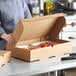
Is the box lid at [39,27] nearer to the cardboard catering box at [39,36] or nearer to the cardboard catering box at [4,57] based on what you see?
the cardboard catering box at [39,36]

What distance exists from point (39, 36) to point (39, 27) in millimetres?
142

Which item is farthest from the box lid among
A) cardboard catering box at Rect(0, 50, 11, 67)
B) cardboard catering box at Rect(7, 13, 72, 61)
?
cardboard catering box at Rect(0, 50, 11, 67)

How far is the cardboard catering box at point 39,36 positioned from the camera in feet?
5.71

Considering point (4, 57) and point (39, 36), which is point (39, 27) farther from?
point (4, 57)

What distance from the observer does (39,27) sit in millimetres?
1906

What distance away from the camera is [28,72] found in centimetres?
154

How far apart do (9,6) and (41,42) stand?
2.36 feet

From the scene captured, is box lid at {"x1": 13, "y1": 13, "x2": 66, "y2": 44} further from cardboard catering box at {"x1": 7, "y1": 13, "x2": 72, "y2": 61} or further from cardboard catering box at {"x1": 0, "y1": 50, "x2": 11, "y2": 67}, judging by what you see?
cardboard catering box at {"x1": 0, "y1": 50, "x2": 11, "y2": 67}

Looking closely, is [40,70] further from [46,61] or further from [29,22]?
[29,22]

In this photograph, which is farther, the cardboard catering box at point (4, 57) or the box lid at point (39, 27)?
the box lid at point (39, 27)

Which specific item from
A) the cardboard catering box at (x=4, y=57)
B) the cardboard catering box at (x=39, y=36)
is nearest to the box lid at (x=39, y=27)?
the cardboard catering box at (x=39, y=36)

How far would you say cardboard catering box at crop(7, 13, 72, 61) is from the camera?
174cm

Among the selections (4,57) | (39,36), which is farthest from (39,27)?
(4,57)

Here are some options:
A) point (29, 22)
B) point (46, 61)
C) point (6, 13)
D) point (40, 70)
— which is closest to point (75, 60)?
point (46, 61)
